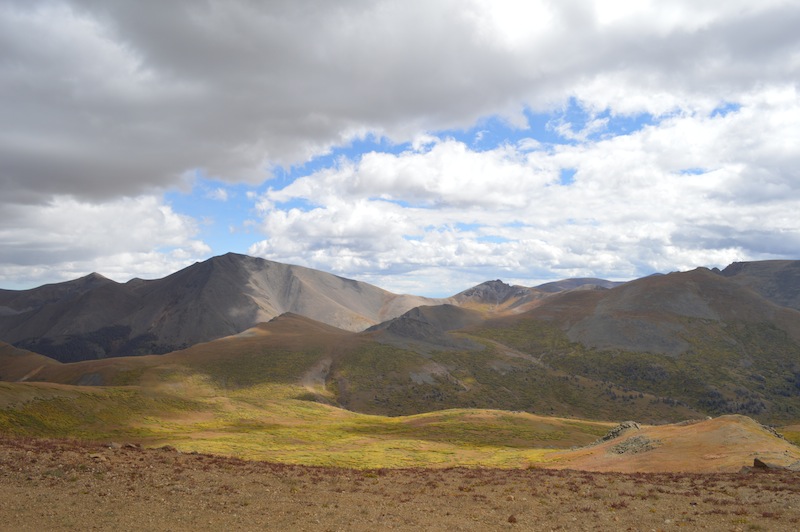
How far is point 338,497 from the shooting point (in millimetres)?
31297

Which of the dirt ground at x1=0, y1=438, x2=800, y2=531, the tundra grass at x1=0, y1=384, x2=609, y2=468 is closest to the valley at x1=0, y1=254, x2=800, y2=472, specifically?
the tundra grass at x1=0, y1=384, x2=609, y2=468

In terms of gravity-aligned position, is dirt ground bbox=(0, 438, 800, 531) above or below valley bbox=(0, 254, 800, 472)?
above

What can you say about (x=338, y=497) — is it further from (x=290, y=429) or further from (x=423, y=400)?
(x=423, y=400)

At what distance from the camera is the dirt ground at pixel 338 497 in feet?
84.4

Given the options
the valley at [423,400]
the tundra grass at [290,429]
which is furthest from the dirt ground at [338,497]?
the tundra grass at [290,429]

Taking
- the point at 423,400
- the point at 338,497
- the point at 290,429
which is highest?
the point at 338,497

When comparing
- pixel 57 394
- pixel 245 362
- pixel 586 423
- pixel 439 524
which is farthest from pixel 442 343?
pixel 439 524

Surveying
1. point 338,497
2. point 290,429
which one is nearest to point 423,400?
point 290,429

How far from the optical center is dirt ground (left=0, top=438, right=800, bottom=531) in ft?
84.4

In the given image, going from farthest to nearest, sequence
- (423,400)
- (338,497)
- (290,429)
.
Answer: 1. (423,400)
2. (290,429)
3. (338,497)

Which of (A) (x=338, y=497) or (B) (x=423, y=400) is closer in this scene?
(A) (x=338, y=497)

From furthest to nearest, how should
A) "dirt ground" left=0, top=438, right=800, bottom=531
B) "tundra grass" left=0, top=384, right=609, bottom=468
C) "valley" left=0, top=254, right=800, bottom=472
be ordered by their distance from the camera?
"tundra grass" left=0, top=384, right=609, bottom=468
"valley" left=0, top=254, right=800, bottom=472
"dirt ground" left=0, top=438, right=800, bottom=531

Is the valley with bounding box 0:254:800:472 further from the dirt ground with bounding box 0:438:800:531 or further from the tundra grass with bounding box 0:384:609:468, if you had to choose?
the dirt ground with bounding box 0:438:800:531

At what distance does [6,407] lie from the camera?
6419cm
